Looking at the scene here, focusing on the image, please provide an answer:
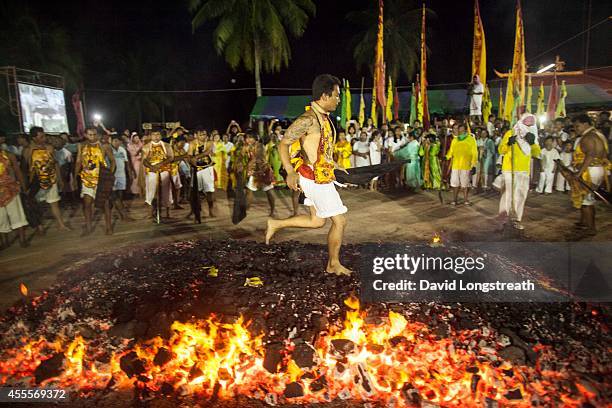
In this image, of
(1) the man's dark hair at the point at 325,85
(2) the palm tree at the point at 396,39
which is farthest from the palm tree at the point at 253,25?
(1) the man's dark hair at the point at 325,85

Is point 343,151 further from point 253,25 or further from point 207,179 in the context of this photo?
point 253,25

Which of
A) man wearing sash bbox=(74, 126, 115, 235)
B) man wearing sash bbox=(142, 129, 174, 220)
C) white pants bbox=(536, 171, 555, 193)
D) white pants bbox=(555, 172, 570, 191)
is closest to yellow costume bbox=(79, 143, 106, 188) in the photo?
man wearing sash bbox=(74, 126, 115, 235)

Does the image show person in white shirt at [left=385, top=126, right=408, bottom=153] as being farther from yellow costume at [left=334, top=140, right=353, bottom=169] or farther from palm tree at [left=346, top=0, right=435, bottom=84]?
palm tree at [left=346, top=0, right=435, bottom=84]

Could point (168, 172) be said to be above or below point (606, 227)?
above

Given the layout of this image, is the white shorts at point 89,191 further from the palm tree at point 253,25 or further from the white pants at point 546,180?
the palm tree at point 253,25

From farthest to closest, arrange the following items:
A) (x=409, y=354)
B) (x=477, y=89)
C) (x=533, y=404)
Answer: (x=477, y=89) < (x=409, y=354) < (x=533, y=404)

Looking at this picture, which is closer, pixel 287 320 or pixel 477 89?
pixel 287 320

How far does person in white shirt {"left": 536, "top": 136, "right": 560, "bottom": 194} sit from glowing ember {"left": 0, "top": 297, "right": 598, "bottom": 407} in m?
9.80

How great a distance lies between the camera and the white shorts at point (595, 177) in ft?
23.9

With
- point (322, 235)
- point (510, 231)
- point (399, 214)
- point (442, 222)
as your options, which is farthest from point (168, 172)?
point (510, 231)

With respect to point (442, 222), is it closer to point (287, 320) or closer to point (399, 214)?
point (399, 214)

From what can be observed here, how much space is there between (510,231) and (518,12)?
434cm

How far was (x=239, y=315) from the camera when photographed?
13.1ft

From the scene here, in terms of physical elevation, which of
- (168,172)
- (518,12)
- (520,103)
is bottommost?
(168,172)
